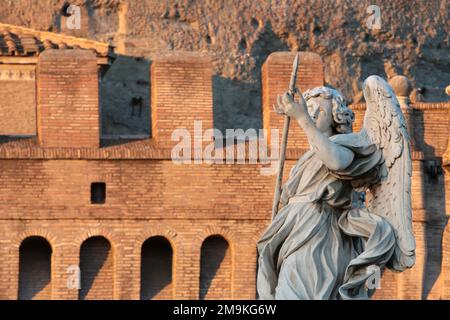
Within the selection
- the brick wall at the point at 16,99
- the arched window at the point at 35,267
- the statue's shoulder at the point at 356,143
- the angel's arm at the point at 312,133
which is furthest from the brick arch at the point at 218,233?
the angel's arm at the point at 312,133

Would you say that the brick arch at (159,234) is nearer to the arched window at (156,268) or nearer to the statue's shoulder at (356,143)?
the arched window at (156,268)

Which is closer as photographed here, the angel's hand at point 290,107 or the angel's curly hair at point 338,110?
the angel's hand at point 290,107

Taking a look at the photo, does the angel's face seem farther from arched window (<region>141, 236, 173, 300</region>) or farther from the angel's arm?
arched window (<region>141, 236, 173, 300</region>)

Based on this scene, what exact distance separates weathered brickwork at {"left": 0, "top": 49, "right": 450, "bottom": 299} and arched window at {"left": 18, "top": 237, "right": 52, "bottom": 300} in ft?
0.04

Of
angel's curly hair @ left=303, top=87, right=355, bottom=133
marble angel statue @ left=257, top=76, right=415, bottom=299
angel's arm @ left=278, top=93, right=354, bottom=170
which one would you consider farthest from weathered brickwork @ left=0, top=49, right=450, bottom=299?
angel's arm @ left=278, top=93, right=354, bottom=170

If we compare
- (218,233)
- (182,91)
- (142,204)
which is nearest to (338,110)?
(182,91)

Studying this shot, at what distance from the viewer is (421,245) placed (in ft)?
110

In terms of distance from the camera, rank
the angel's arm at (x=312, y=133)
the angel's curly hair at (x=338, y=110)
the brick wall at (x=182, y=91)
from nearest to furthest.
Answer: the angel's arm at (x=312, y=133)
the angel's curly hair at (x=338, y=110)
the brick wall at (x=182, y=91)

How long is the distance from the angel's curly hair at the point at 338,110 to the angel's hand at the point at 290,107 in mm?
565

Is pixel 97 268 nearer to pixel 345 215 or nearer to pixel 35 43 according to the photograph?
pixel 35 43

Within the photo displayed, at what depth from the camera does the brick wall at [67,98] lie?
108 feet

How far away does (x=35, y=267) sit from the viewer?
110 feet

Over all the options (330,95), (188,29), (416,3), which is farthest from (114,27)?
(330,95)
